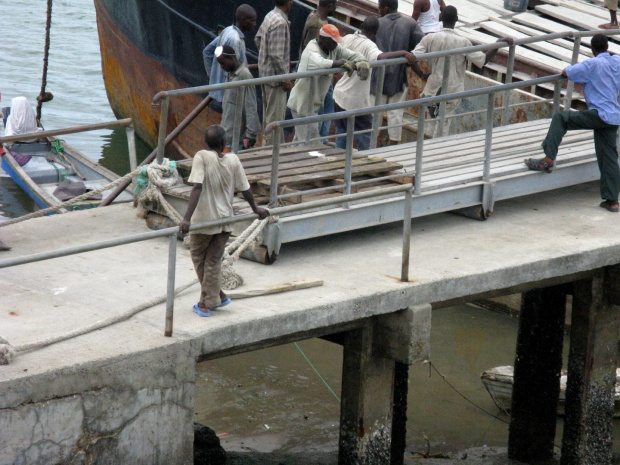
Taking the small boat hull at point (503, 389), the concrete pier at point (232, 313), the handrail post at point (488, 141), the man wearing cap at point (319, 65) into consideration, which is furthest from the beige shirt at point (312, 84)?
the small boat hull at point (503, 389)

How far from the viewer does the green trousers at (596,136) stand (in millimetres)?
8453

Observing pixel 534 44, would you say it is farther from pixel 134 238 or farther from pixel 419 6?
pixel 134 238

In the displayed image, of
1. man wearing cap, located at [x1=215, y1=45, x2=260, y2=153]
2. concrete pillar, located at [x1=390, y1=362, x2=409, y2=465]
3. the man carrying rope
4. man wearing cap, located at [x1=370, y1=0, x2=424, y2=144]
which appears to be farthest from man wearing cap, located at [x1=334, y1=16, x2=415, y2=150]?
the man carrying rope

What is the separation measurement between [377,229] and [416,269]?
3.38 feet

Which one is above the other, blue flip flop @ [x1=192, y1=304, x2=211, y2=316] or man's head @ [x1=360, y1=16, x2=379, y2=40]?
man's head @ [x1=360, y1=16, x2=379, y2=40]

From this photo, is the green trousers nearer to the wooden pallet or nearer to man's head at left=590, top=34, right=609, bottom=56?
man's head at left=590, top=34, right=609, bottom=56

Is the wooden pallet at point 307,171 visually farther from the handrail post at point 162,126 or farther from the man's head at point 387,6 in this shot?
the man's head at point 387,6

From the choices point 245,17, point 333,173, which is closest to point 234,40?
point 245,17

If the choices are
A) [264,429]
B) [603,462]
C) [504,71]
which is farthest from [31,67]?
[603,462]

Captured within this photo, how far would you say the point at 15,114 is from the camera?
15.3 meters

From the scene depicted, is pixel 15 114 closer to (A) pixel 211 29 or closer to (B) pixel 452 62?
(A) pixel 211 29

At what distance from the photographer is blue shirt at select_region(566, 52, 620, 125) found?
841 cm

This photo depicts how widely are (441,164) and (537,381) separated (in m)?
2.20

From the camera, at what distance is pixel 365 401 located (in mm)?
6949
